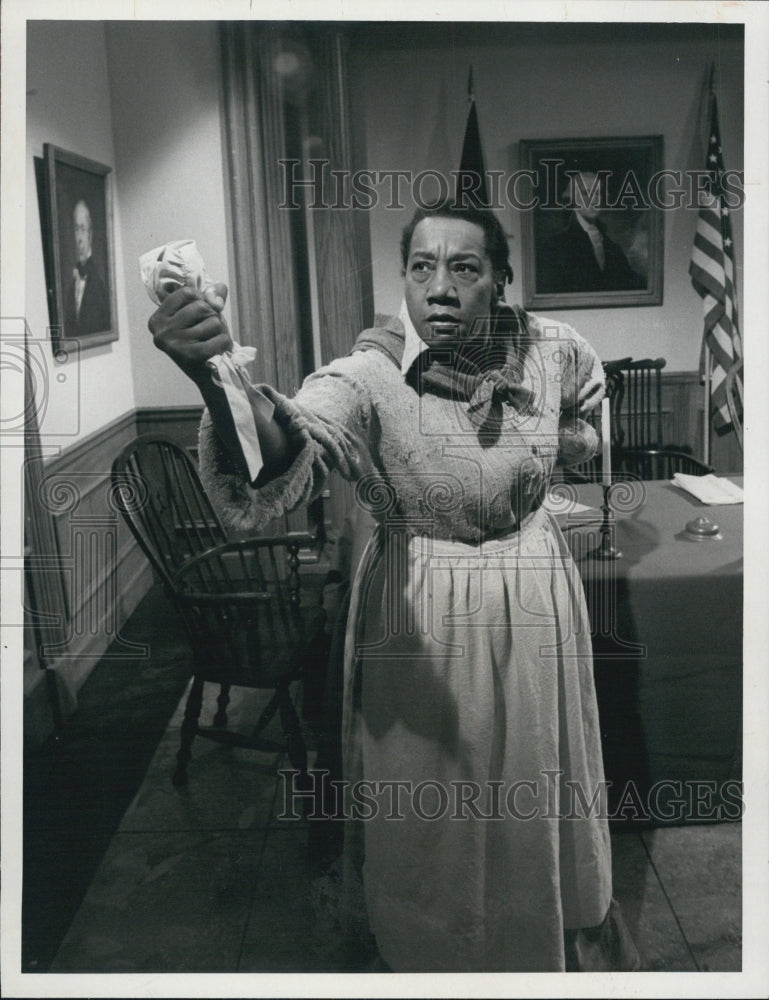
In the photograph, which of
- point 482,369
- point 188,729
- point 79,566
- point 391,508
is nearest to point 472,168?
point 482,369

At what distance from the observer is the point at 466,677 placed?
155cm

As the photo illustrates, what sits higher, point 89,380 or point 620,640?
point 89,380

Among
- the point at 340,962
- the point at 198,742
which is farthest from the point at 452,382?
the point at 340,962

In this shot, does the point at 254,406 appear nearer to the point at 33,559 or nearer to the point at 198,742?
the point at 33,559

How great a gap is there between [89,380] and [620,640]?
1.07 metres

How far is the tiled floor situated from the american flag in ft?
3.43

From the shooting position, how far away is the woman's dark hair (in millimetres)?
1486

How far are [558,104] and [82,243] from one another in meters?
0.86

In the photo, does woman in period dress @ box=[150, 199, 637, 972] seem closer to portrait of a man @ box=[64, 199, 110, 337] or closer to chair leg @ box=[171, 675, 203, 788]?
portrait of a man @ box=[64, 199, 110, 337]

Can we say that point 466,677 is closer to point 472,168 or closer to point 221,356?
point 221,356

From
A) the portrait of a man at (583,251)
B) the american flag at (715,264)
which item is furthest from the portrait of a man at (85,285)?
the american flag at (715,264)

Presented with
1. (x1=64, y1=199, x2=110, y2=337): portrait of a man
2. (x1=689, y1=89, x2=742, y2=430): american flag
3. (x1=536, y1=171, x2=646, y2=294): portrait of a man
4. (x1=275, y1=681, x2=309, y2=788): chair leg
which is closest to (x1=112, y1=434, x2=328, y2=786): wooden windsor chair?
(x1=275, y1=681, x2=309, y2=788): chair leg

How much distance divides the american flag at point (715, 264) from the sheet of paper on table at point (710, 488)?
18 centimetres
